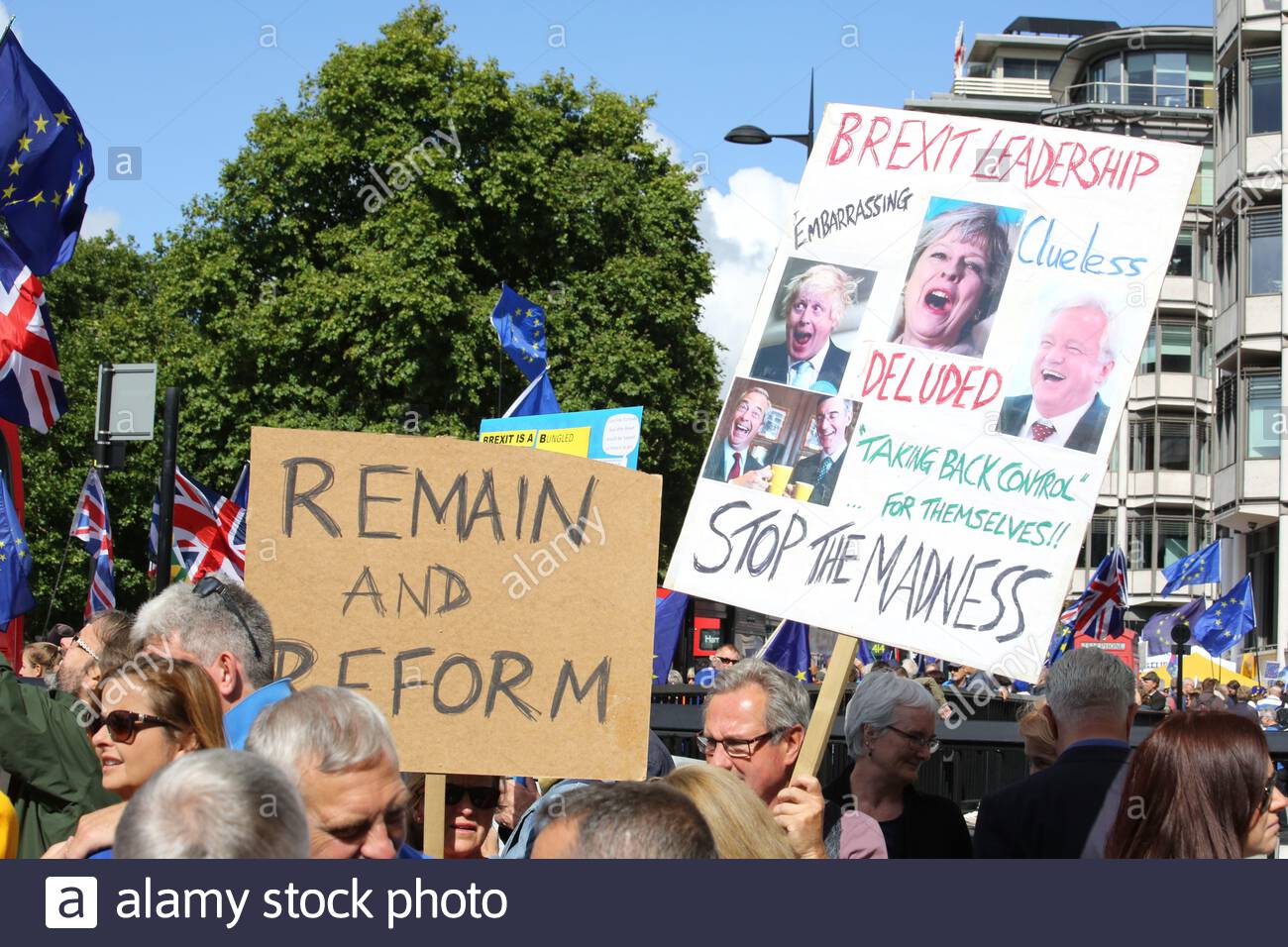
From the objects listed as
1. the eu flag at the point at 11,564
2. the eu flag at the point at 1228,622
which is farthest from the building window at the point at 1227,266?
the eu flag at the point at 11,564

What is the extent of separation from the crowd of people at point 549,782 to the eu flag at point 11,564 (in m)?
2.42

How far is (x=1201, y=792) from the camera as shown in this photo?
3.36m

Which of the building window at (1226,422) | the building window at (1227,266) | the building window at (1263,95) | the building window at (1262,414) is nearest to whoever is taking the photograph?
the building window at (1263,95)

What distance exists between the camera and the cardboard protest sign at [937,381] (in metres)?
4.76

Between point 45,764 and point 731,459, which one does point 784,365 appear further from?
point 45,764

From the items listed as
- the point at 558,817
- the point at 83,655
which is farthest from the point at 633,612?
the point at 83,655

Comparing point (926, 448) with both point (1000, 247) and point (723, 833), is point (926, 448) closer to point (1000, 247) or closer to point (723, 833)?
point (1000, 247)

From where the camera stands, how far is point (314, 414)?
28969 millimetres

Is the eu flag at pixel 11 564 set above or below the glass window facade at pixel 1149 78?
→ below

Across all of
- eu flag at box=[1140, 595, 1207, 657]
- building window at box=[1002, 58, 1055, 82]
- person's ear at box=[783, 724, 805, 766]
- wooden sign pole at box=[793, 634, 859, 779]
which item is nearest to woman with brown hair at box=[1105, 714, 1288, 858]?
wooden sign pole at box=[793, 634, 859, 779]

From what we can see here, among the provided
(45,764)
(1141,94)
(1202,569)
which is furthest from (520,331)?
(1141,94)

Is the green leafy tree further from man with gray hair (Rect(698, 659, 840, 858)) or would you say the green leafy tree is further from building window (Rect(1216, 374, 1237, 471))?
man with gray hair (Rect(698, 659, 840, 858))

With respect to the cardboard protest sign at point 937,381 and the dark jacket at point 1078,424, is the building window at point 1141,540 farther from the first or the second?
the dark jacket at point 1078,424

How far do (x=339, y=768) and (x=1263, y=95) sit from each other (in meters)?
36.3
